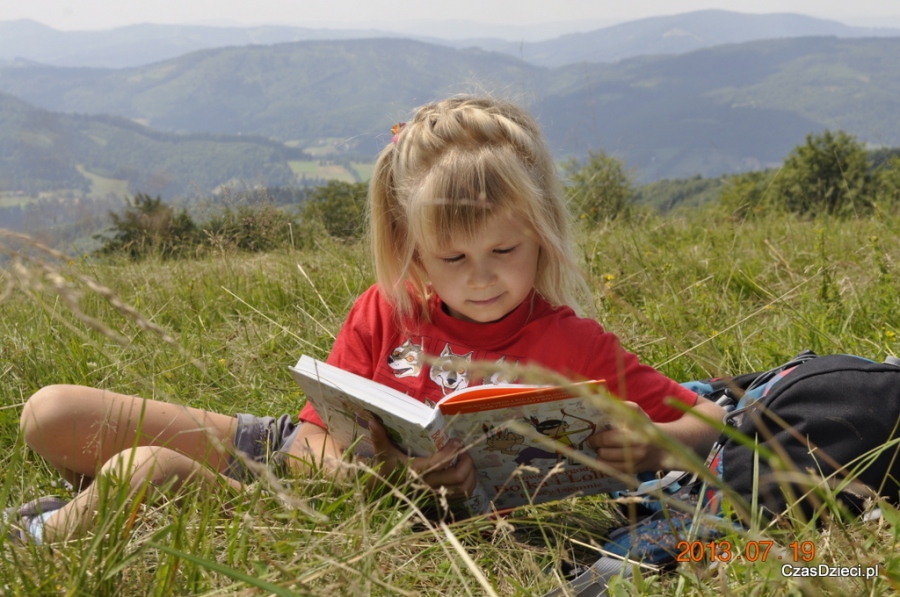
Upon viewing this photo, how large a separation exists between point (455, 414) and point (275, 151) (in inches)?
3913

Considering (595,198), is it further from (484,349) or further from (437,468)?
(437,468)

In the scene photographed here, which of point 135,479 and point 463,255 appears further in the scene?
point 463,255

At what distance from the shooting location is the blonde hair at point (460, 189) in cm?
173

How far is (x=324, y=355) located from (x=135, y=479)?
1142 mm

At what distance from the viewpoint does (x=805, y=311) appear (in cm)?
270

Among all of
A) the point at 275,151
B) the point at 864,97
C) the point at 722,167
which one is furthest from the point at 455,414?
the point at 864,97

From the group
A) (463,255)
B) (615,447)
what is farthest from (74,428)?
(615,447)

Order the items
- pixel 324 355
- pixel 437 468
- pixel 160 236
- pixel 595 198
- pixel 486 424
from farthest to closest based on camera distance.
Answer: pixel 160 236 < pixel 595 198 < pixel 324 355 < pixel 437 468 < pixel 486 424

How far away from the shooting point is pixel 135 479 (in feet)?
5.04

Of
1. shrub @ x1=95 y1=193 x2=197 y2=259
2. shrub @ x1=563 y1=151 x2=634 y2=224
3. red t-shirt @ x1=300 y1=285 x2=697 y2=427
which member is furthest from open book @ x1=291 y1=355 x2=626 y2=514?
shrub @ x1=95 y1=193 x2=197 y2=259

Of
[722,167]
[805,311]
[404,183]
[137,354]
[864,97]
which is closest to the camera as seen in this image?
[404,183]

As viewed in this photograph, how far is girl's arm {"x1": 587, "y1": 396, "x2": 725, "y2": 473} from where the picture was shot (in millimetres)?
1481

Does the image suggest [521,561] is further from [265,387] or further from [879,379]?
[265,387]

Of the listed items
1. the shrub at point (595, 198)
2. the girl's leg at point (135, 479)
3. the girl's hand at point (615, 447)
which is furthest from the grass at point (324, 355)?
the shrub at point (595, 198)
